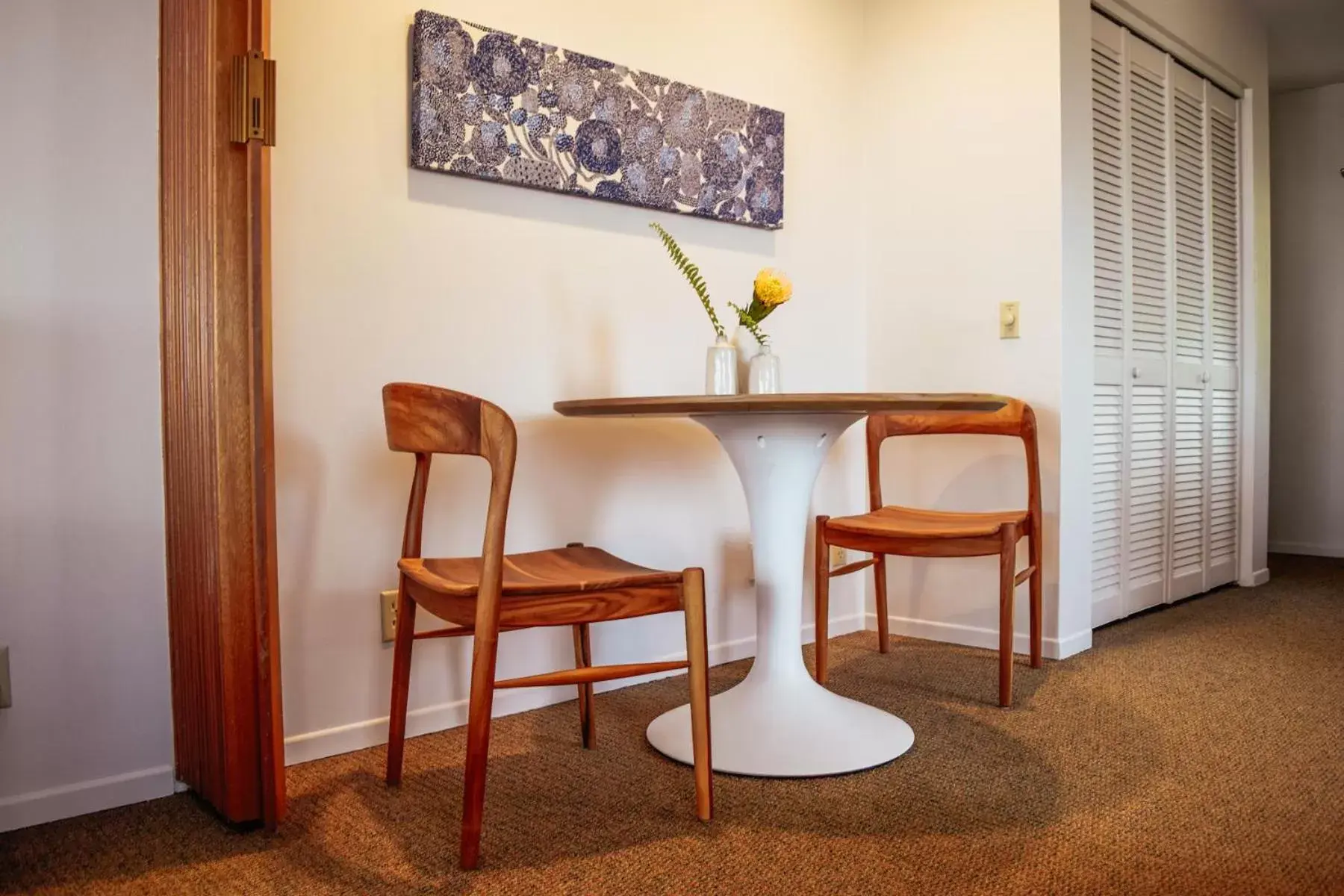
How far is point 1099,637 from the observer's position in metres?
3.03

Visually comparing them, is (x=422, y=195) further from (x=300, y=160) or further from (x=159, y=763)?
(x=159, y=763)

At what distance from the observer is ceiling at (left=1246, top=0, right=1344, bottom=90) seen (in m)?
4.03

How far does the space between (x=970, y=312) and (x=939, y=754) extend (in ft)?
4.87

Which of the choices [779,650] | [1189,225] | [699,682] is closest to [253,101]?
[699,682]

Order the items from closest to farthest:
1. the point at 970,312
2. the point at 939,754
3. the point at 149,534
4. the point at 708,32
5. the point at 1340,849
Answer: the point at 1340,849, the point at 149,534, the point at 939,754, the point at 708,32, the point at 970,312

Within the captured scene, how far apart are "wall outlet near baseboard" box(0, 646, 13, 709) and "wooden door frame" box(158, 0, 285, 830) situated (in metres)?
0.31

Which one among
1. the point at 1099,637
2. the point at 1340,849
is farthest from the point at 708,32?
the point at 1340,849

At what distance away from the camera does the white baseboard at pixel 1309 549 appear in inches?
195

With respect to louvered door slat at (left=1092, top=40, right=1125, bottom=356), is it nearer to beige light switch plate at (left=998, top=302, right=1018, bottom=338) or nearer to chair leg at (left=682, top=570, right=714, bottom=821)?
beige light switch plate at (left=998, top=302, right=1018, bottom=338)

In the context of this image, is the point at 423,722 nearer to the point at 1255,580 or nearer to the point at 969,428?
the point at 969,428

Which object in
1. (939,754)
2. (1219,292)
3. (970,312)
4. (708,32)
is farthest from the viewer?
(1219,292)

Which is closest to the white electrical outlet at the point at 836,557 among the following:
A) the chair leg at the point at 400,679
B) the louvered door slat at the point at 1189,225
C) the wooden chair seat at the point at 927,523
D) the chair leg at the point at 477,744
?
the wooden chair seat at the point at 927,523

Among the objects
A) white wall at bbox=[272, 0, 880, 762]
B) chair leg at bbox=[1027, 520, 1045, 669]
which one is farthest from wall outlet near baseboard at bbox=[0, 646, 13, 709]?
chair leg at bbox=[1027, 520, 1045, 669]

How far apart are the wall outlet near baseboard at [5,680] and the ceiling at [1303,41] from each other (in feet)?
15.3
